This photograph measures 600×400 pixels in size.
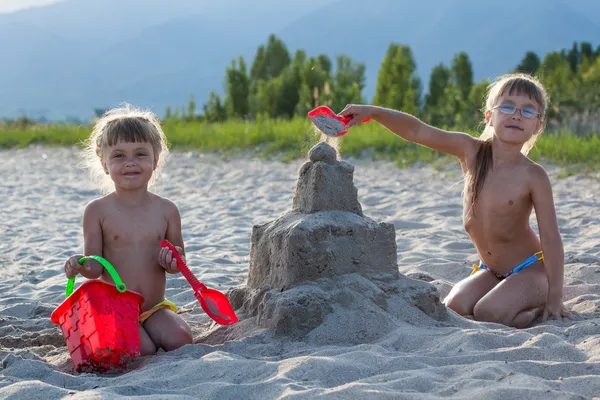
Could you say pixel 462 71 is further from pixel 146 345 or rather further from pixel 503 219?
pixel 146 345

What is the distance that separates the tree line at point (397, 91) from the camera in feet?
41.1

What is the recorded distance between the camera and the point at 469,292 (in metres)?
3.37

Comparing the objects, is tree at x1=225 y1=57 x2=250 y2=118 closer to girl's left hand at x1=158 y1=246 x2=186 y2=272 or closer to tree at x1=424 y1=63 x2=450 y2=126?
tree at x1=424 y1=63 x2=450 y2=126

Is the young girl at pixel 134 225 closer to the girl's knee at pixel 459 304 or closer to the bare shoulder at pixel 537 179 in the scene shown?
the girl's knee at pixel 459 304

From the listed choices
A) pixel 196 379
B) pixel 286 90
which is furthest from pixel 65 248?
pixel 286 90

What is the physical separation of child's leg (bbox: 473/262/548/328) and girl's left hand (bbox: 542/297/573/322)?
104 millimetres

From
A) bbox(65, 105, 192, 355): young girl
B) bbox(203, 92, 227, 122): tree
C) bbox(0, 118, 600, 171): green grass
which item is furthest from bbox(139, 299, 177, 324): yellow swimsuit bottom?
bbox(203, 92, 227, 122): tree

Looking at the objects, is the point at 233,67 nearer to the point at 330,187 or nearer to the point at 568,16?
the point at 330,187

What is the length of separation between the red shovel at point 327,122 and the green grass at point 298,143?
12.2ft

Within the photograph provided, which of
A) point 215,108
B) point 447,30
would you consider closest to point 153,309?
point 215,108

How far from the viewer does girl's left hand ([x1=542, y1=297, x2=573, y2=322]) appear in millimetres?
3018

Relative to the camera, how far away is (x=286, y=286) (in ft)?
9.16

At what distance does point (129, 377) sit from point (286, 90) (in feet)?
45.5

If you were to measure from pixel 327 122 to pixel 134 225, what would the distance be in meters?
0.92
